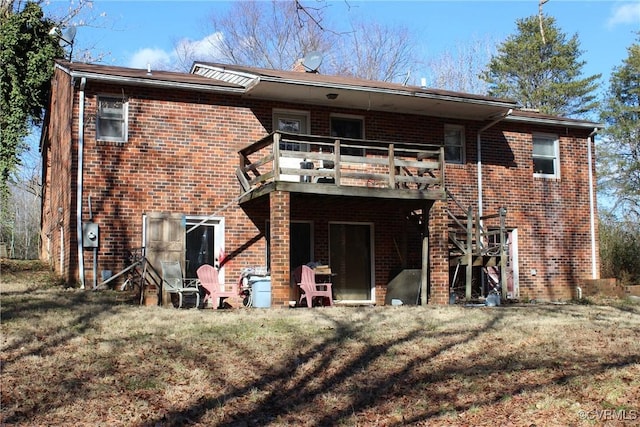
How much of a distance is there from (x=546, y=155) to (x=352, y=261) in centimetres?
652

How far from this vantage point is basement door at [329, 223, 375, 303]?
16625 mm

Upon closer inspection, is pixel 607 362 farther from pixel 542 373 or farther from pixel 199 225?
pixel 199 225

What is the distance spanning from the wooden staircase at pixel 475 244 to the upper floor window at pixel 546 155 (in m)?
2.11

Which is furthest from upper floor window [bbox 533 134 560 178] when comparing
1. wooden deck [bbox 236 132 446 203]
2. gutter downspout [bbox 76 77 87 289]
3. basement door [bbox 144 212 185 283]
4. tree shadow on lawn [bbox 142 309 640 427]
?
gutter downspout [bbox 76 77 87 289]

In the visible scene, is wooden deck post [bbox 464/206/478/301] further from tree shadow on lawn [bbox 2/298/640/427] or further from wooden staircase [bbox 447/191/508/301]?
tree shadow on lawn [bbox 2/298/640/427]

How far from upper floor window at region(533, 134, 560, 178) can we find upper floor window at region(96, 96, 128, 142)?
1076 cm

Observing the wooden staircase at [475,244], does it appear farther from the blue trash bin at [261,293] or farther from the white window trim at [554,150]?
the blue trash bin at [261,293]

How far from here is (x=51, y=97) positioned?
64.2ft

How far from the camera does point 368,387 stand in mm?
7773

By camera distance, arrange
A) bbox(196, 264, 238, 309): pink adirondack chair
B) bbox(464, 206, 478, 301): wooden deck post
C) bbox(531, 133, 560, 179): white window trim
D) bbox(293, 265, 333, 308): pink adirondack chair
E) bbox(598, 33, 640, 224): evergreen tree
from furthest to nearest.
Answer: bbox(598, 33, 640, 224): evergreen tree → bbox(531, 133, 560, 179): white window trim → bbox(464, 206, 478, 301): wooden deck post → bbox(293, 265, 333, 308): pink adirondack chair → bbox(196, 264, 238, 309): pink adirondack chair

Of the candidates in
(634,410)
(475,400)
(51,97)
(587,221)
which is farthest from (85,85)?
(587,221)

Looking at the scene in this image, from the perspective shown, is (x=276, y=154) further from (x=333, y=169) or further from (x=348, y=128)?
(x=348, y=128)

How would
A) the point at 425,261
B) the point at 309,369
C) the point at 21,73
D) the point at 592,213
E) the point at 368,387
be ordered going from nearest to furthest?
the point at 368,387 < the point at 309,369 < the point at 425,261 < the point at 592,213 < the point at 21,73

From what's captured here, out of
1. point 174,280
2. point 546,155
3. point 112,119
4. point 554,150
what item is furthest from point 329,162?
point 554,150
